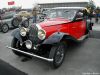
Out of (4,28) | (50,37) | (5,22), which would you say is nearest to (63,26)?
(50,37)

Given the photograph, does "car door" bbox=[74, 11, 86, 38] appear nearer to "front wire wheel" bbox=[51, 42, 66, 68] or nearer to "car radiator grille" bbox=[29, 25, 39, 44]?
"front wire wheel" bbox=[51, 42, 66, 68]

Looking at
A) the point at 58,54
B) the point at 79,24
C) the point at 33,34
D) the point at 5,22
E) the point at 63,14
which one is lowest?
the point at 58,54

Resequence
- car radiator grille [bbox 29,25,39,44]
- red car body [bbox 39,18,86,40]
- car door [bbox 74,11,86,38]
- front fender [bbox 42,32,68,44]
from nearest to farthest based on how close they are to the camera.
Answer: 1. front fender [bbox 42,32,68,44]
2. car radiator grille [bbox 29,25,39,44]
3. red car body [bbox 39,18,86,40]
4. car door [bbox 74,11,86,38]

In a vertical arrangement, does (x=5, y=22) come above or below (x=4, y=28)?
above

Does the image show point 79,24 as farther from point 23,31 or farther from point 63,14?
point 23,31

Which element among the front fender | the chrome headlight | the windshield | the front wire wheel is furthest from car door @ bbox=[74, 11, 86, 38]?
the chrome headlight

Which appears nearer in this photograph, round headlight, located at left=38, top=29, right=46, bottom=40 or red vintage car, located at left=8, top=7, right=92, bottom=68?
red vintage car, located at left=8, top=7, right=92, bottom=68

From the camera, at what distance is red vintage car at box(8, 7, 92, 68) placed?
4.35m

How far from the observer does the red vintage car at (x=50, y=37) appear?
4.35 meters

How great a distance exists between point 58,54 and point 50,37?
560 mm

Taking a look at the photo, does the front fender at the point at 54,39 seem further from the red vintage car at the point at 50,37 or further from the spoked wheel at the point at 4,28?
the spoked wheel at the point at 4,28

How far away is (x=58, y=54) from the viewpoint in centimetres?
450

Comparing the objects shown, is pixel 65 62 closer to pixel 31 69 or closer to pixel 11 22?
pixel 31 69

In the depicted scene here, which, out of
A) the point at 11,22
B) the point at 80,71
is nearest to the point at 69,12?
the point at 80,71
